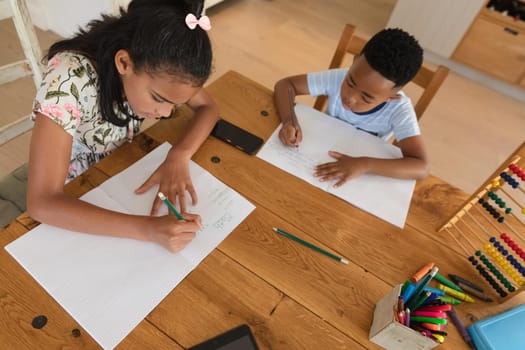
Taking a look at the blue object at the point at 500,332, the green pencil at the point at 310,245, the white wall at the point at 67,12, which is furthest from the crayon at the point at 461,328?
the white wall at the point at 67,12

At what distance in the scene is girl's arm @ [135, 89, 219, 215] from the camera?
771 mm

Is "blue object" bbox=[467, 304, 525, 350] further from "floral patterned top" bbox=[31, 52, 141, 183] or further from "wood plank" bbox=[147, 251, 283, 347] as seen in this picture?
"floral patterned top" bbox=[31, 52, 141, 183]

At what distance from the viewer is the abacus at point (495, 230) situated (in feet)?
2.47

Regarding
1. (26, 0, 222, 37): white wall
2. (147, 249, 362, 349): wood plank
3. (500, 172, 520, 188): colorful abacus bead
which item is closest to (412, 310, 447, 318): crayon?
(147, 249, 362, 349): wood plank

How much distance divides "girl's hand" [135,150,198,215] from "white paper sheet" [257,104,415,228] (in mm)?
219

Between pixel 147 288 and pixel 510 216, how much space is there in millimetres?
940

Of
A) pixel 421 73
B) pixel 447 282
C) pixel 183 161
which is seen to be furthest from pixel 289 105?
pixel 447 282

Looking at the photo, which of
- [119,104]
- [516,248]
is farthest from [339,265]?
[119,104]

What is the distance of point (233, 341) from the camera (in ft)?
1.94

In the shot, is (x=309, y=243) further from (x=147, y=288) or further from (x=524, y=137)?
(x=524, y=137)

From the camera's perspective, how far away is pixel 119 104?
34.3 inches

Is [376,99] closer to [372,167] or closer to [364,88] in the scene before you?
[364,88]

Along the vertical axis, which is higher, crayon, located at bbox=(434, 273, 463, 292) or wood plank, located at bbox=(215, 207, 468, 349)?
crayon, located at bbox=(434, 273, 463, 292)

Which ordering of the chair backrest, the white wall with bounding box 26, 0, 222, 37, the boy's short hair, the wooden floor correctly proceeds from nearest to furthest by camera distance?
the boy's short hair, the chair backrest, the white wall with bounding box 26, 0, 222, 37, the wooden floor
